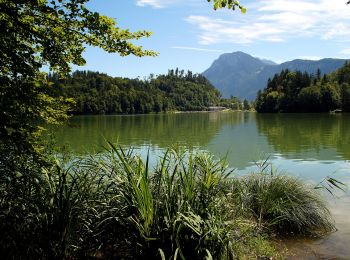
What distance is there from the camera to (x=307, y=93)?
116438 mm

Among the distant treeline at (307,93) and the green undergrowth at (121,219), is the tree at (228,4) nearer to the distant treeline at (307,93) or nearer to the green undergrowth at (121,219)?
the green undergrowth at (121,219)

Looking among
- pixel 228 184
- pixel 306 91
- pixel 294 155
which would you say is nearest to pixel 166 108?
pixel 306 91

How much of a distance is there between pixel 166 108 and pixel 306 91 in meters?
91.4

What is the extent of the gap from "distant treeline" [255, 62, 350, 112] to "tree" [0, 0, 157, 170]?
115m

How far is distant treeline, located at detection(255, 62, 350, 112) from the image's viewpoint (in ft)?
371

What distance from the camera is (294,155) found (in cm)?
2377

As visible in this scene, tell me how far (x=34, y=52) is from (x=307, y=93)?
390 ft

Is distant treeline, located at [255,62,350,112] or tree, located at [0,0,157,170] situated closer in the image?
tree, located at [0,0,157,170]

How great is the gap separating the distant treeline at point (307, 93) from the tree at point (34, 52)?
377 ft

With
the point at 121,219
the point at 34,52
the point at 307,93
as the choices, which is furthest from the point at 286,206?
the point at 307,93

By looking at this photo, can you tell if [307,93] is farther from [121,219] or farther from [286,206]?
[121,219]

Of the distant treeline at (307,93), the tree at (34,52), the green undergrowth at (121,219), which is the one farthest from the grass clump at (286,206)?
the distant treeline at (307,93)

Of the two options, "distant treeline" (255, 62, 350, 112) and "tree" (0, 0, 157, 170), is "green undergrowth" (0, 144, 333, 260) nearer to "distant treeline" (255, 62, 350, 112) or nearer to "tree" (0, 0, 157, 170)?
"tree" (0, 0, 157, 170)

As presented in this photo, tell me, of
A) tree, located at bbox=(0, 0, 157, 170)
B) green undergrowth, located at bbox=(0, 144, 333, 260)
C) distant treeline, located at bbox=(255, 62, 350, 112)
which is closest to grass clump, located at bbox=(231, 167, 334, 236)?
green undergrowth, located at bbox=(0, 144, 333, 260)
